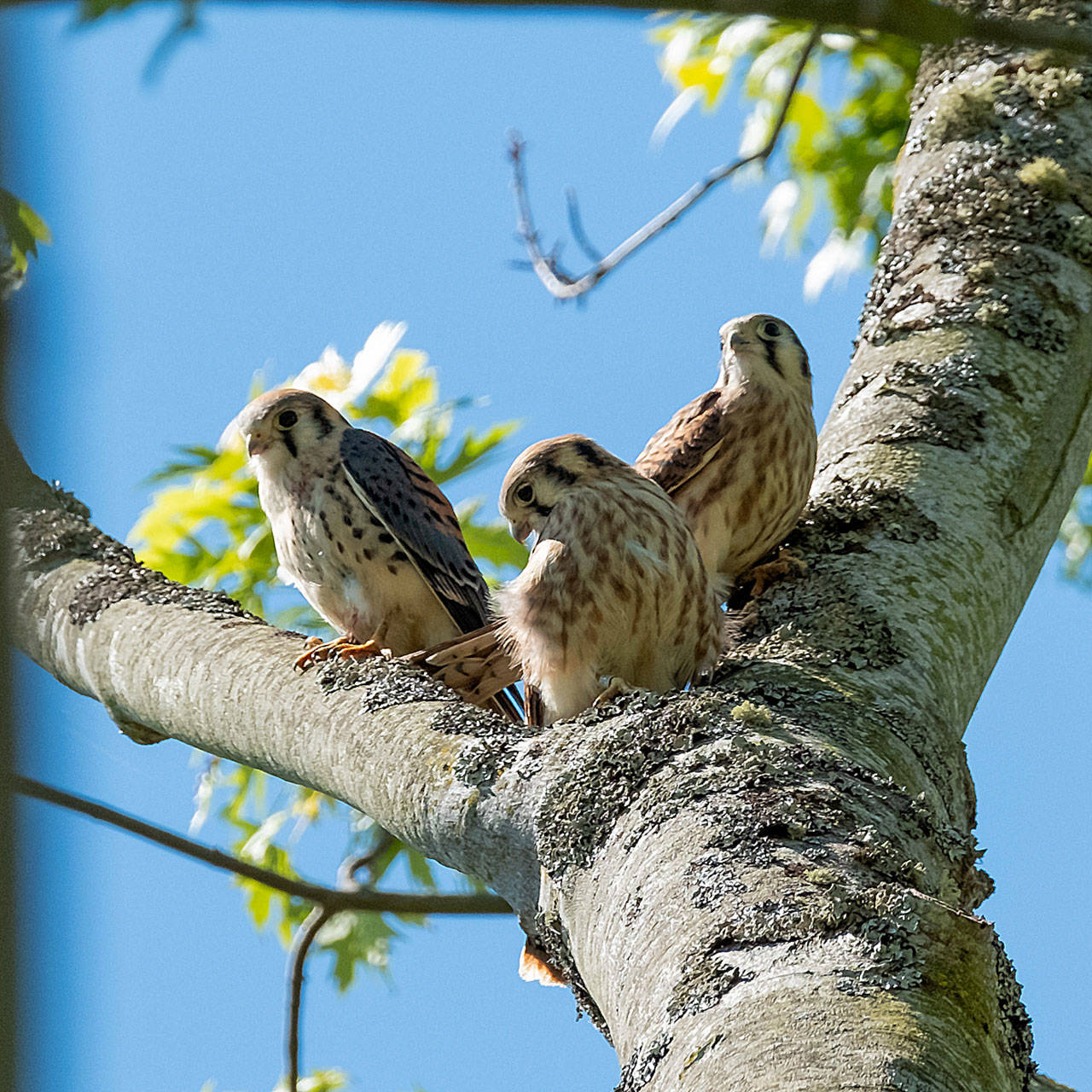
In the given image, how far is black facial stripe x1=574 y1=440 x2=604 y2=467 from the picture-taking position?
3.26 m

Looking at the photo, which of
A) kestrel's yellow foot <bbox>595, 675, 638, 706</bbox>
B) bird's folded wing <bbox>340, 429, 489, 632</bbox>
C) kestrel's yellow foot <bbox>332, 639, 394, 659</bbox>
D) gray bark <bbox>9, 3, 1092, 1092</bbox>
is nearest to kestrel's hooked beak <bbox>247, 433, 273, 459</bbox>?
bird's folded wing <bbox>340, 429, 489, 632</bbox>

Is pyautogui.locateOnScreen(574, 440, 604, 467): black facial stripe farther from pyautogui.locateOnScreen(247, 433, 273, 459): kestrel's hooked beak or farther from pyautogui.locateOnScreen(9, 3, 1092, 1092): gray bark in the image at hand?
pyautogui.locateOnScreen(247, 433, 273, 459): kestrel's hooked beak

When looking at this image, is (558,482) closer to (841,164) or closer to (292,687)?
(292,687)

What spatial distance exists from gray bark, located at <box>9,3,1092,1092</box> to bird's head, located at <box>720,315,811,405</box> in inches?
11.1

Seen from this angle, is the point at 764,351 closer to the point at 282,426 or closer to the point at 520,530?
the point at 520,530

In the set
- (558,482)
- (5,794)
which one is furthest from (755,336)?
(5,794)

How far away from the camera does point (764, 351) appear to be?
391 centimetres

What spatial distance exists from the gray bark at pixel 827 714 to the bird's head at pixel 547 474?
52 cm

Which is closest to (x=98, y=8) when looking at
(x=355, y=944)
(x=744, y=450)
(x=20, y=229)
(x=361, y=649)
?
(x=20, y=229)

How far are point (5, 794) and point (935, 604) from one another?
2413 mm

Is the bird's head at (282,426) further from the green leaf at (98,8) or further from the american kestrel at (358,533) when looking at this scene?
the green leaf at (98,8)

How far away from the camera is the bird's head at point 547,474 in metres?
3.25

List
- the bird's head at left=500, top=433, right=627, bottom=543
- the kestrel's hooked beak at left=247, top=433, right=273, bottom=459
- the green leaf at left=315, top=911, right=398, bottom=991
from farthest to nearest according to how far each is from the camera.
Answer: the green leaf at left=315, top=911, right=398, bottom=991 → the kestrel's hooked beak at left=247, top=433, right=273, bottom=459 → the bird's head at left=500, top=433, right=627, bottom=543

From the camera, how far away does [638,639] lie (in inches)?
116
